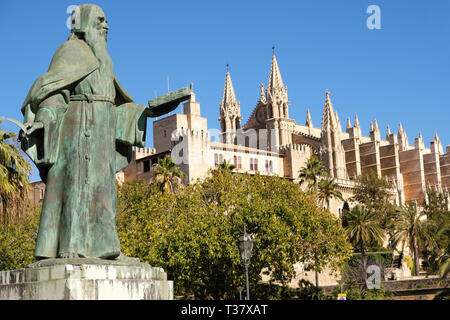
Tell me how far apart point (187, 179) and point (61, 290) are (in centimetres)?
5710

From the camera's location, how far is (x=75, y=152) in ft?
25.2

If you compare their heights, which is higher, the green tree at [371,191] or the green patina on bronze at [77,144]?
the green tree at [371,191]

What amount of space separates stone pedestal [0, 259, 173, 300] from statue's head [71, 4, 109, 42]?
2.80 m

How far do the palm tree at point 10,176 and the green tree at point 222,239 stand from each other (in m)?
15.9

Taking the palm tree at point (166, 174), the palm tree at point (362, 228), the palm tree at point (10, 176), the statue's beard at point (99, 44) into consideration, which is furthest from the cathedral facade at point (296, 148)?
the statue's beard at point (99, 44)

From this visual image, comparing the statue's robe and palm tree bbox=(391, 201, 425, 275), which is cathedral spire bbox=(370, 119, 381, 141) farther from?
the statue's robe

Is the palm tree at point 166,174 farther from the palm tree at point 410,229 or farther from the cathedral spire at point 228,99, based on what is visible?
the cathedral spire at point 228,99

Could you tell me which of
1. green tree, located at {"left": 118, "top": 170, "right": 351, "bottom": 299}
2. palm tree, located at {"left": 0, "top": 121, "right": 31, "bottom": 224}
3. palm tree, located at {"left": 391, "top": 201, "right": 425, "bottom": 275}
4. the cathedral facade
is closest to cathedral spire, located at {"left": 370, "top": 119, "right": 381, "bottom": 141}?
the cathedral facade

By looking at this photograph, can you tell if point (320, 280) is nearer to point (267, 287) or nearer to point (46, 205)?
point (267, 287)

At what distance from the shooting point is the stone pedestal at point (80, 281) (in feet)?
22.5

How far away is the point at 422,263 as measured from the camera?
68500 mm

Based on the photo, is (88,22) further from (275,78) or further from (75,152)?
(275,78)

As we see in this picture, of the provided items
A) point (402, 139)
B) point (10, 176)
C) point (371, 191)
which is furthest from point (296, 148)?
point (10, 176)

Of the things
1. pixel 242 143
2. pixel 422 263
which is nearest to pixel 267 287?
pixel 422 263
